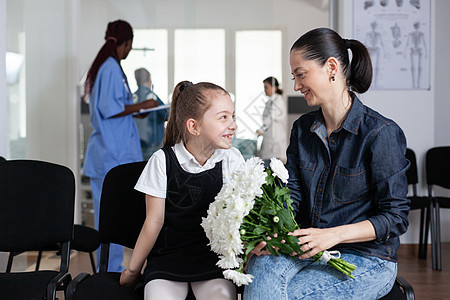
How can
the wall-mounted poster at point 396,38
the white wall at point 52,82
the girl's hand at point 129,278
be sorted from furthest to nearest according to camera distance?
1. the wall-mounted poster at point 396,38
2. the white wall at point 52,82
3. the girl's hand at point 129,278

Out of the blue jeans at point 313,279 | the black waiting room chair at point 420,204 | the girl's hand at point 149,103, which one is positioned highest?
the girl's hand at point 149,103

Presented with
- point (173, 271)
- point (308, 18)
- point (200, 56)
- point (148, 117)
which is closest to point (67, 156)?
point (148, 117)

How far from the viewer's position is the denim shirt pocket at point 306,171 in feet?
6.01

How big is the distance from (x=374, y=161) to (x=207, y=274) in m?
0.62

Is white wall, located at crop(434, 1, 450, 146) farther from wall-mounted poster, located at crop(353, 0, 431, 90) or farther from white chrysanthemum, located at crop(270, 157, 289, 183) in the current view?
white chrysanthemum, located at crop(270, 157, 289, 183)

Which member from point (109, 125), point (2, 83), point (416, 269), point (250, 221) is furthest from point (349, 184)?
point (416, 269)

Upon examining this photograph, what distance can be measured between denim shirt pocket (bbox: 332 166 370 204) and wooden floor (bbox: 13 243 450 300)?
5.60ft

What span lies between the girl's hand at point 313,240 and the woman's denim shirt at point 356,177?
0.50ft

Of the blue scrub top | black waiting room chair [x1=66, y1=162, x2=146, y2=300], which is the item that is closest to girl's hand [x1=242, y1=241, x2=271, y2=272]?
black waiting room chair [x1=66, y1=162, x2=146, y2=300]

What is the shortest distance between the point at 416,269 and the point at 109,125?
236 cm

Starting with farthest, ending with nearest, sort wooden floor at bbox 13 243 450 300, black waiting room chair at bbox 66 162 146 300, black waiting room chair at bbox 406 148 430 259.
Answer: black waiting room chair at bbox 406 148 430 259
wooden floor at bbox 13 243 450 300
black waiting room chair at bbox 66 162 146 300

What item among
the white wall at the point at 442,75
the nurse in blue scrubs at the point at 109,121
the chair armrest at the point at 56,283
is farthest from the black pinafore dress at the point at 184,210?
the white wall at the point at 442,75

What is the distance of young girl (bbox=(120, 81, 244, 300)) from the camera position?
182 cm

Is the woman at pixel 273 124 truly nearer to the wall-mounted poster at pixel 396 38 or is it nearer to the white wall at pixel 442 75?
the wall-mounted poster at pixel 396 38
